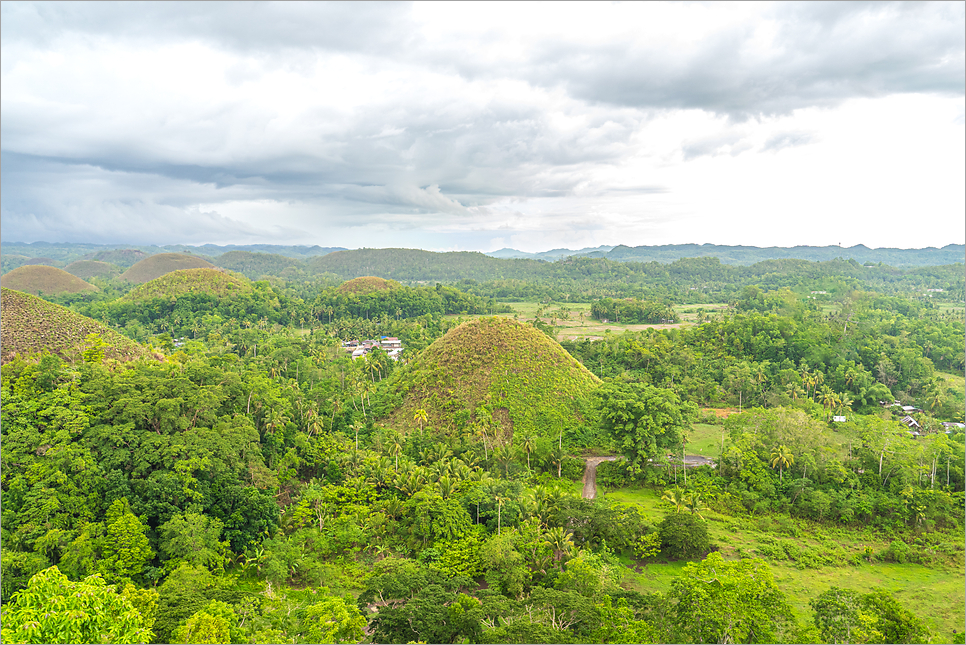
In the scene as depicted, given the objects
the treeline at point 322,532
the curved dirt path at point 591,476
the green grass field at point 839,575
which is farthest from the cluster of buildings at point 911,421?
the curved dirt path at point 591,476

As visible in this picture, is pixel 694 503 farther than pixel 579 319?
No

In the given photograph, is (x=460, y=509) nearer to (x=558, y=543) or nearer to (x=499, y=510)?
(x=499, y=510)

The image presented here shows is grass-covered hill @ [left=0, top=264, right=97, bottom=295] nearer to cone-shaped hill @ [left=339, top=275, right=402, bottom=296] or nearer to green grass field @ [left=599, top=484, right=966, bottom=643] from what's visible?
cone-shaped hill @ [left=339, top=275, right=402, bottom=296]

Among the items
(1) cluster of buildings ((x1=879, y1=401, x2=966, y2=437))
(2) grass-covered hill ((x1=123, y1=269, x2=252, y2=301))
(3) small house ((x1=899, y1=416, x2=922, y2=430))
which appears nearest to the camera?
(1) cluster of buildings ((x1=879, y1=401, x2=966, y2=437))

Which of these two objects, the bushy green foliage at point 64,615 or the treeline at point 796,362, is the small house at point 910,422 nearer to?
the treeline at point 796,362

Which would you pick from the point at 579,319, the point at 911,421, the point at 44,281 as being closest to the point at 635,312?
the point at 579,319

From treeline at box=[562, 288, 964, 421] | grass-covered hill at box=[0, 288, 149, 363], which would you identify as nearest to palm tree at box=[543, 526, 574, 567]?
treeline at box=[562, 288, 964, 421]

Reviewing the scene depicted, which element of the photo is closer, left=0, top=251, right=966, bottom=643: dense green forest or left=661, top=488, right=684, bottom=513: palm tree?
left=0, top=251, right=966, bottom=643: dense green forest
